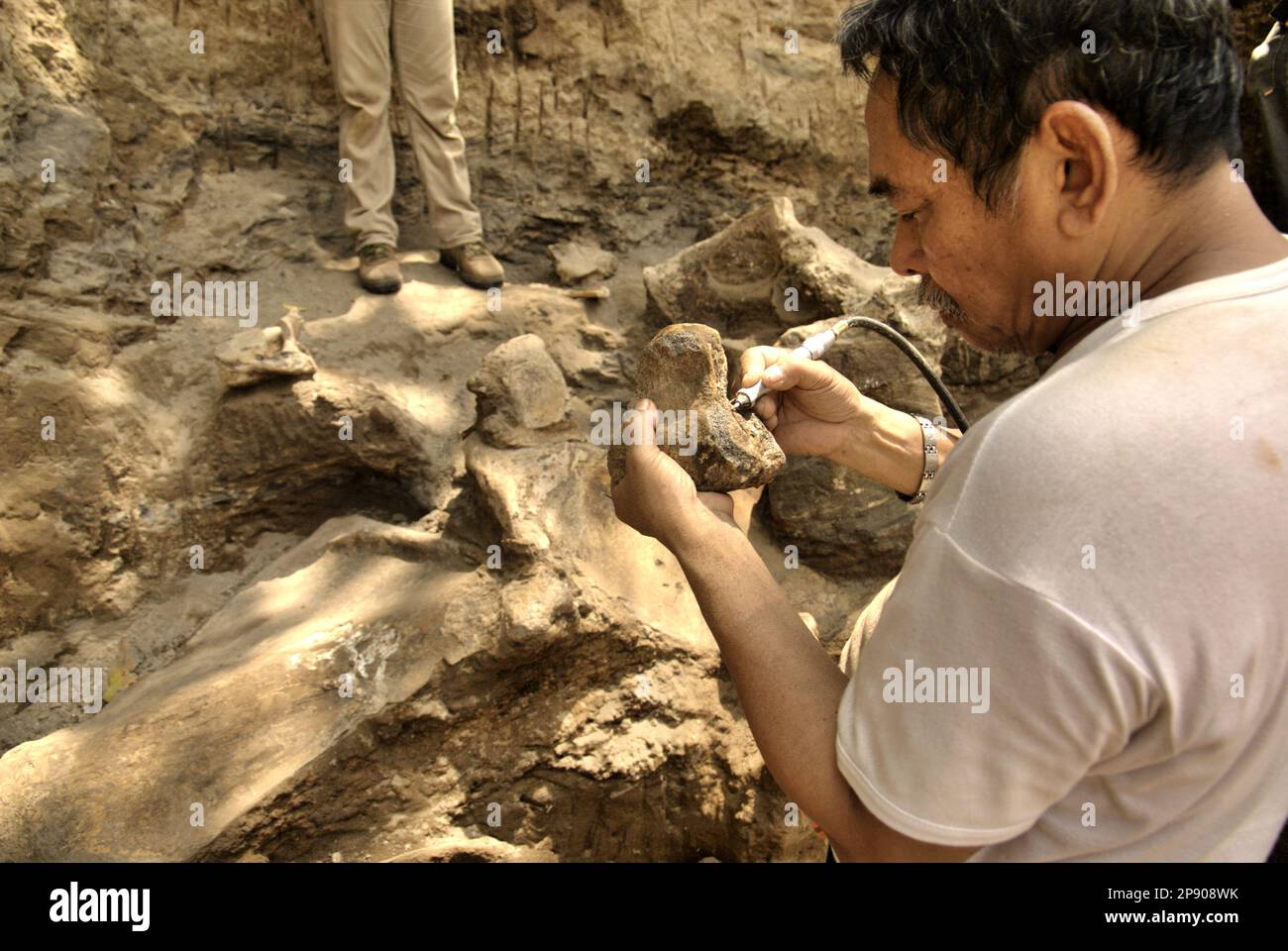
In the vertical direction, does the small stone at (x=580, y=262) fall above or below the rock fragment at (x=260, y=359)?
above

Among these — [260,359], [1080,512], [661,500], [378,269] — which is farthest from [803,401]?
[378,269]

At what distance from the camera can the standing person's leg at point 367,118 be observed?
3.45 m

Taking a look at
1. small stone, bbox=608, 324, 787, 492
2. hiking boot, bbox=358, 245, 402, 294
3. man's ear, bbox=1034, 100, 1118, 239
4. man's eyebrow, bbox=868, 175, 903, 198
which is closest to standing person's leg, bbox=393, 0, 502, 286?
hiking boot, bbox=358, 245, 402, 294

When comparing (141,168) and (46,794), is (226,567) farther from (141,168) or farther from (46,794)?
(141,168)

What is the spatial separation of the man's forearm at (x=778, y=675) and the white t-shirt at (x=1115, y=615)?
69 millimetres

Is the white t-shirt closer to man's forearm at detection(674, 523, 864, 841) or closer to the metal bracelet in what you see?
man's forearm at detection(674, 523, 864, 841)

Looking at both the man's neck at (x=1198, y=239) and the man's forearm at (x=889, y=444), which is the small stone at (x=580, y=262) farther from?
the man's neck at (x=1198, y=239)

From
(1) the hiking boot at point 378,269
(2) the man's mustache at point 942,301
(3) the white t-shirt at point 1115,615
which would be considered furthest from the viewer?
(1) the hiking boot at point 378,269

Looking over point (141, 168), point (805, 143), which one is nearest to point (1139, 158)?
point (141, 168)

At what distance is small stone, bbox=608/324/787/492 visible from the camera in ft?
5.48

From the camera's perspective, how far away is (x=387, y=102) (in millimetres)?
3645

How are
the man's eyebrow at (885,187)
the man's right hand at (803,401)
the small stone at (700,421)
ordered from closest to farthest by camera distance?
the man's eyebrow at (885,187), the small stone at (700,421), the man's right hand at (803,401)

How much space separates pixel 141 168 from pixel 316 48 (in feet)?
2.96

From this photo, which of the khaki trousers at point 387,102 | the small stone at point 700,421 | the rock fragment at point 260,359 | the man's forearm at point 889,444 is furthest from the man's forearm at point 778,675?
the khaki trousers at point 387,102
